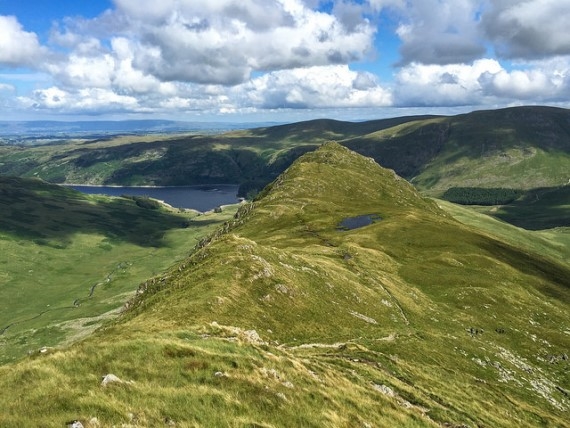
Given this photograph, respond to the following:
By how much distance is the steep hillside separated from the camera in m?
21.6

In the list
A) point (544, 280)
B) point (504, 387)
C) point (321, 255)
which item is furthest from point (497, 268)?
point (504, 387)

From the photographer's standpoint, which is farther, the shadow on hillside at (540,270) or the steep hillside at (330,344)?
the shadow on hillside at (540,270)

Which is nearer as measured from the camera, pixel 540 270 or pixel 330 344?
pixel 330 344

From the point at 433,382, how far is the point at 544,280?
97.9 metres

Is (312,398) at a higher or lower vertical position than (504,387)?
higher

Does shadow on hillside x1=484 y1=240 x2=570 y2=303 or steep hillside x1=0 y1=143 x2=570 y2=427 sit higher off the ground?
steep hillside x1=0 y1=143 x2=570 y2=427

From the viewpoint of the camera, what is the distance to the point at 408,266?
362ft

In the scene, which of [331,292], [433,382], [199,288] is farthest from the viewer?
[331,292]

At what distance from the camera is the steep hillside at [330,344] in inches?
851

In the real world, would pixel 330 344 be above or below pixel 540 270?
above

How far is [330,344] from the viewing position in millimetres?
→ 52531

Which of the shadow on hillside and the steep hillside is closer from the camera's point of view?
the steep hillside

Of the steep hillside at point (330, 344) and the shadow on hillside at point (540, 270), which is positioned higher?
the steep hillside at point (330, 344)

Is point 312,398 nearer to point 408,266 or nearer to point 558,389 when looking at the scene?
point 558,389
